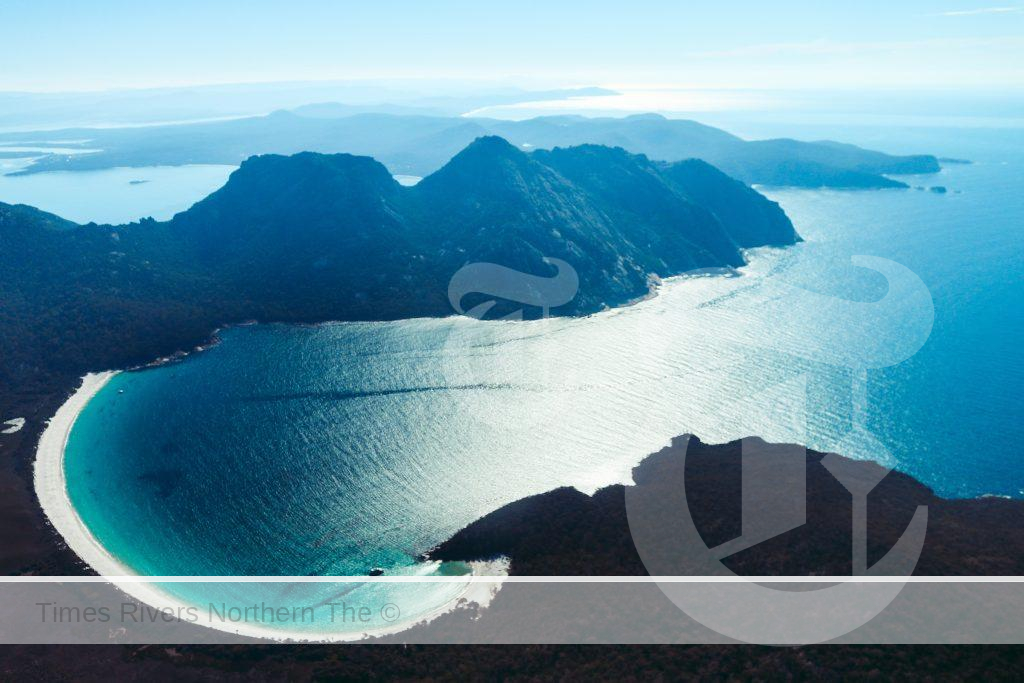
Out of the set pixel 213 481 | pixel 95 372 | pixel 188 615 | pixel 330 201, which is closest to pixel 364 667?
pixel 188 615

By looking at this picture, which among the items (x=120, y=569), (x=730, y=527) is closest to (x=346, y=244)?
(x=120, y=569)

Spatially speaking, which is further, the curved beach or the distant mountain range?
the distant mountain range

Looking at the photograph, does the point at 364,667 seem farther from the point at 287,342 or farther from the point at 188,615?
the point at 287,342

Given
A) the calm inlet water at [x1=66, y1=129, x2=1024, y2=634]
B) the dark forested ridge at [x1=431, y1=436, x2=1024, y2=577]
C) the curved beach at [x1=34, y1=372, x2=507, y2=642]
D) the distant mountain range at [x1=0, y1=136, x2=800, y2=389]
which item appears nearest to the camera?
the curved beach at [x1=34, y1=372, x2=507, y2=642]

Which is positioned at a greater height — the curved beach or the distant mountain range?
the distant mountain range

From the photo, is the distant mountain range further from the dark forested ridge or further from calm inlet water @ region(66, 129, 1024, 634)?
the dark forested ridge

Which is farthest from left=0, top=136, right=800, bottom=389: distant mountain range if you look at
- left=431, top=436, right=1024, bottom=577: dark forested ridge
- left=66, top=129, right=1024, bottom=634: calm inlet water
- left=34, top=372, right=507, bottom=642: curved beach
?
left=431, top=436, right=1024, bottom=577: dark forested ridge

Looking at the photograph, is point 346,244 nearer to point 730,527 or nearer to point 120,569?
point 120,569
